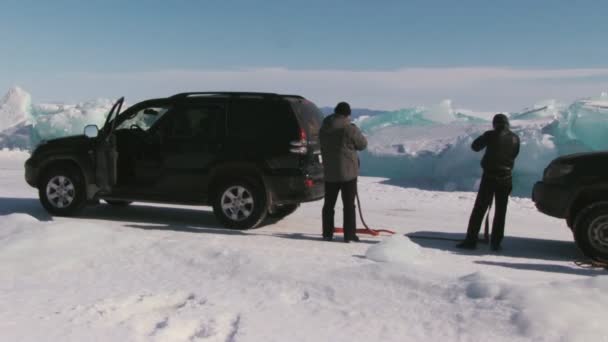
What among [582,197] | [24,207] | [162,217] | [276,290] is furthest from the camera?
[24,207]

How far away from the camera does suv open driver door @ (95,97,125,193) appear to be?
8.48m

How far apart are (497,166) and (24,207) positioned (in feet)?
25.6

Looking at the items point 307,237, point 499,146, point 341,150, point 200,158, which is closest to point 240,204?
point 200,158

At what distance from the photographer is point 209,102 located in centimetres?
850

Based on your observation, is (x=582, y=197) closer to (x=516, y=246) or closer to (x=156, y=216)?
(x=516, y=246)

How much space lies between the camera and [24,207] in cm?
1031

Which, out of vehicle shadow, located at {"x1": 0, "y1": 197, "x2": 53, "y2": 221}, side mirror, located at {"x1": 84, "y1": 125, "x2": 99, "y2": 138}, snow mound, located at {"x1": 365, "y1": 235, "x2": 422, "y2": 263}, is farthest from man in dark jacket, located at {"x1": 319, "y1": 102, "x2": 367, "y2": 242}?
vehicle shadow, located at {"x1": 0, "y1": 197, "x2": 53, "y2": 221}

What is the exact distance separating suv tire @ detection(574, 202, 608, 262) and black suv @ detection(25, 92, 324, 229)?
3.26m

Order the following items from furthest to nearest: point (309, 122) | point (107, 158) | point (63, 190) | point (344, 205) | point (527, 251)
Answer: point (63, 190), point (107, 158), point (309, 122), point (527, 251), point (344, 205)

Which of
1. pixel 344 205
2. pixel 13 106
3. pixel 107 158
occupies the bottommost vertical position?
pixel 344 205

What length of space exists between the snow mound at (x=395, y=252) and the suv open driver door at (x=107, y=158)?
4147 millimetres

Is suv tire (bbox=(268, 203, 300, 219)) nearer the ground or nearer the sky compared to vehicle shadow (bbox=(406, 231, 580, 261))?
nearer the sky

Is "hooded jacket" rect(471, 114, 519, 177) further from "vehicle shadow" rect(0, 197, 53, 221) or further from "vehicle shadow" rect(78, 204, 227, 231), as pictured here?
"vehicle shadow" rect(0, 197, 53, 221)

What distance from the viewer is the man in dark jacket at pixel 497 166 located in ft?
23.3
